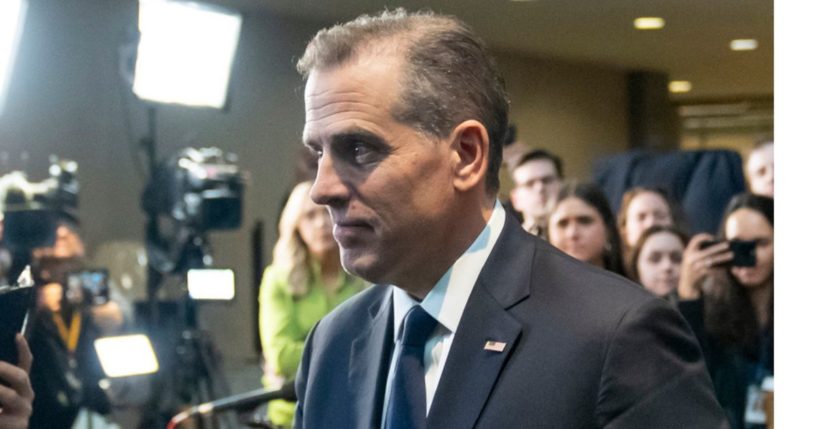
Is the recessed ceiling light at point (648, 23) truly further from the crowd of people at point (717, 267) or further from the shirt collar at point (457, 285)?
the shirt collar at point (457, 285)

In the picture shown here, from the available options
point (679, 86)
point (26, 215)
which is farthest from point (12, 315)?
point (679, 86)

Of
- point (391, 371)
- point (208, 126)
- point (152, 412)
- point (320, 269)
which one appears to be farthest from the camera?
point (208, 126)

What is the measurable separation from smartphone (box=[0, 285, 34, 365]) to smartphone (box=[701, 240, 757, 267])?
2372mm

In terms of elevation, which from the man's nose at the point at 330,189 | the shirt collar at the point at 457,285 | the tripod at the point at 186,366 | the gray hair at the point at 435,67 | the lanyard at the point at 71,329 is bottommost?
the tripod at the point at 186,366

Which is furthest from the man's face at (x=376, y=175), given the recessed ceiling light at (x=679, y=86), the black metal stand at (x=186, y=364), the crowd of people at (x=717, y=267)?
the recessed ceiling light at (x=679, y=86)

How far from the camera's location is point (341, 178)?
1284 millimetres

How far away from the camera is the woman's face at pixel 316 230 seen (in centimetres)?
405

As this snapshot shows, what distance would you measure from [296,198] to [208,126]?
4637 mm

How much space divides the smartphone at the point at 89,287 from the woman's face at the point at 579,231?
231 cm

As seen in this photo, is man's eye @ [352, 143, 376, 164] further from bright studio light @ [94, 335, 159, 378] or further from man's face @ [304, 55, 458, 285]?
bright studio light @ [94, 335, 159, 378]
